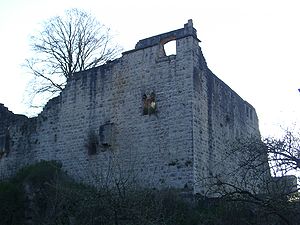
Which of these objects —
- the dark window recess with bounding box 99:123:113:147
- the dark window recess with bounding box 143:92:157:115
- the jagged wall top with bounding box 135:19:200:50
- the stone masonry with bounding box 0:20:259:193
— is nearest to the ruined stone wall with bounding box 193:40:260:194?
the stone masonry with bounding box 0:20:259:193

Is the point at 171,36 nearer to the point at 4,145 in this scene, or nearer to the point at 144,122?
the point at 144,122

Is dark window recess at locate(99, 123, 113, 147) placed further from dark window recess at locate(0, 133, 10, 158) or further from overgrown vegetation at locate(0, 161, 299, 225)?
dark window recess at locate(0, 133, 10, 158)

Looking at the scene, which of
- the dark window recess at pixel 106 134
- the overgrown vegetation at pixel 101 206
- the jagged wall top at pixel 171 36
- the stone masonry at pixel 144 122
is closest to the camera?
the overgrown vegetation at pixel 101 206

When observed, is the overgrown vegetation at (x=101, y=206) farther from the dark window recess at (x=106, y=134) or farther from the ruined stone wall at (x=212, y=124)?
the dark window recess at (x=106, y=134)

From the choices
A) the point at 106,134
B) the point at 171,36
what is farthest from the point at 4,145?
the point at 171,36

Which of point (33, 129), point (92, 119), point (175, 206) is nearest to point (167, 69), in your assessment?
point (92, 119)

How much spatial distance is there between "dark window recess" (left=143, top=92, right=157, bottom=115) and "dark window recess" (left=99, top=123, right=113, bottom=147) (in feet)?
4.62

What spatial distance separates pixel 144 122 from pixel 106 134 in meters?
1.51

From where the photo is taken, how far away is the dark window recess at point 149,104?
16.8m

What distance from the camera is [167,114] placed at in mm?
16297

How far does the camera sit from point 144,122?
55.1ft

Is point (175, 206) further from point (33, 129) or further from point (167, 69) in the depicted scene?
point (33, 129)

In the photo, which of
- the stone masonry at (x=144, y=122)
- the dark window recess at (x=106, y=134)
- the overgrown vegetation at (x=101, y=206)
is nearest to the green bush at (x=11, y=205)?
the overgrown vegetation at (x=101, y=206)

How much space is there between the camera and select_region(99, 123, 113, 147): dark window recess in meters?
17.2
